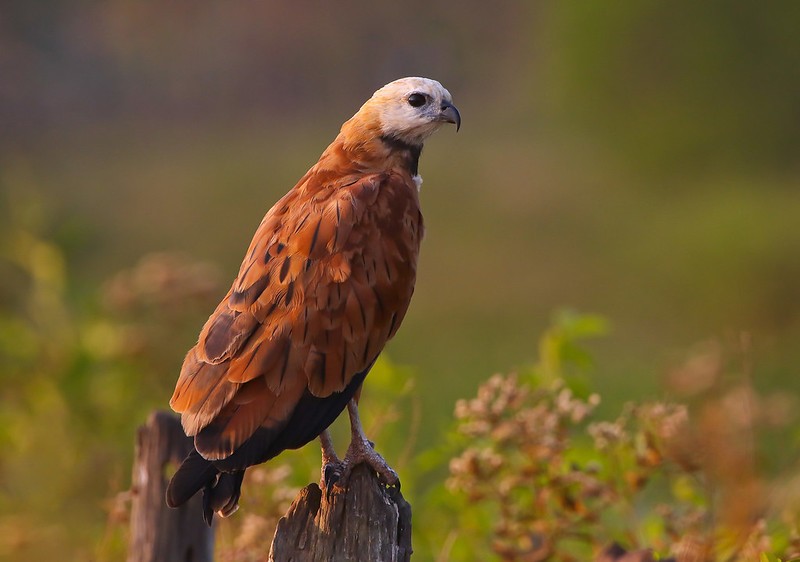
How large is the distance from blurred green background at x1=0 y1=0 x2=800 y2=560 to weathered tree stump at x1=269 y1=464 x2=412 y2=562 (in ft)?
4.50

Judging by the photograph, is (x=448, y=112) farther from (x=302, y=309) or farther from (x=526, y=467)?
(x=526, y=467)

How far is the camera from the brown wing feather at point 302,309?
3291 millimetres

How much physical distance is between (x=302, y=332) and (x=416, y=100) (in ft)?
3.83

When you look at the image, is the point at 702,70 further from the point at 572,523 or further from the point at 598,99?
the point at 572,523

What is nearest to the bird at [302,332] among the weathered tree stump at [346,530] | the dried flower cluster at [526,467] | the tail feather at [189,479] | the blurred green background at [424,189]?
the tail feather at [189,479]

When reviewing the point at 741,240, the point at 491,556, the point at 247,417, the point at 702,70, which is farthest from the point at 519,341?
the point at 247,417

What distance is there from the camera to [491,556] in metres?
4.87

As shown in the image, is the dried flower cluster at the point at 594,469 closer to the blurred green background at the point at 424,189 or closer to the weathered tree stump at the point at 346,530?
the blurred green background at the point at 424,189

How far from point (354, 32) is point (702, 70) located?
12.3 m

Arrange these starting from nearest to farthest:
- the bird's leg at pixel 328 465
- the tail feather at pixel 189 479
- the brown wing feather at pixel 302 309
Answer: the tail feather at pixel 189 479 < the brown wing feather at pixel 302 309 < the bird's leg at pixel 328 465

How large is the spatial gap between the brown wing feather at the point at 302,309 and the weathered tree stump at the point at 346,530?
10.5 inches

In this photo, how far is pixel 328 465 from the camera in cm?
352

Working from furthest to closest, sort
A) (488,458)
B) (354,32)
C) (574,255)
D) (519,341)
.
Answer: (354,32) < (574,255) < (519,341) < (488,458)

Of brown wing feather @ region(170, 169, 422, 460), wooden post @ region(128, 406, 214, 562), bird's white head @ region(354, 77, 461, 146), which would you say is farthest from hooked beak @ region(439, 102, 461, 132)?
wooden post @ region(128, 406, 214, 562)
